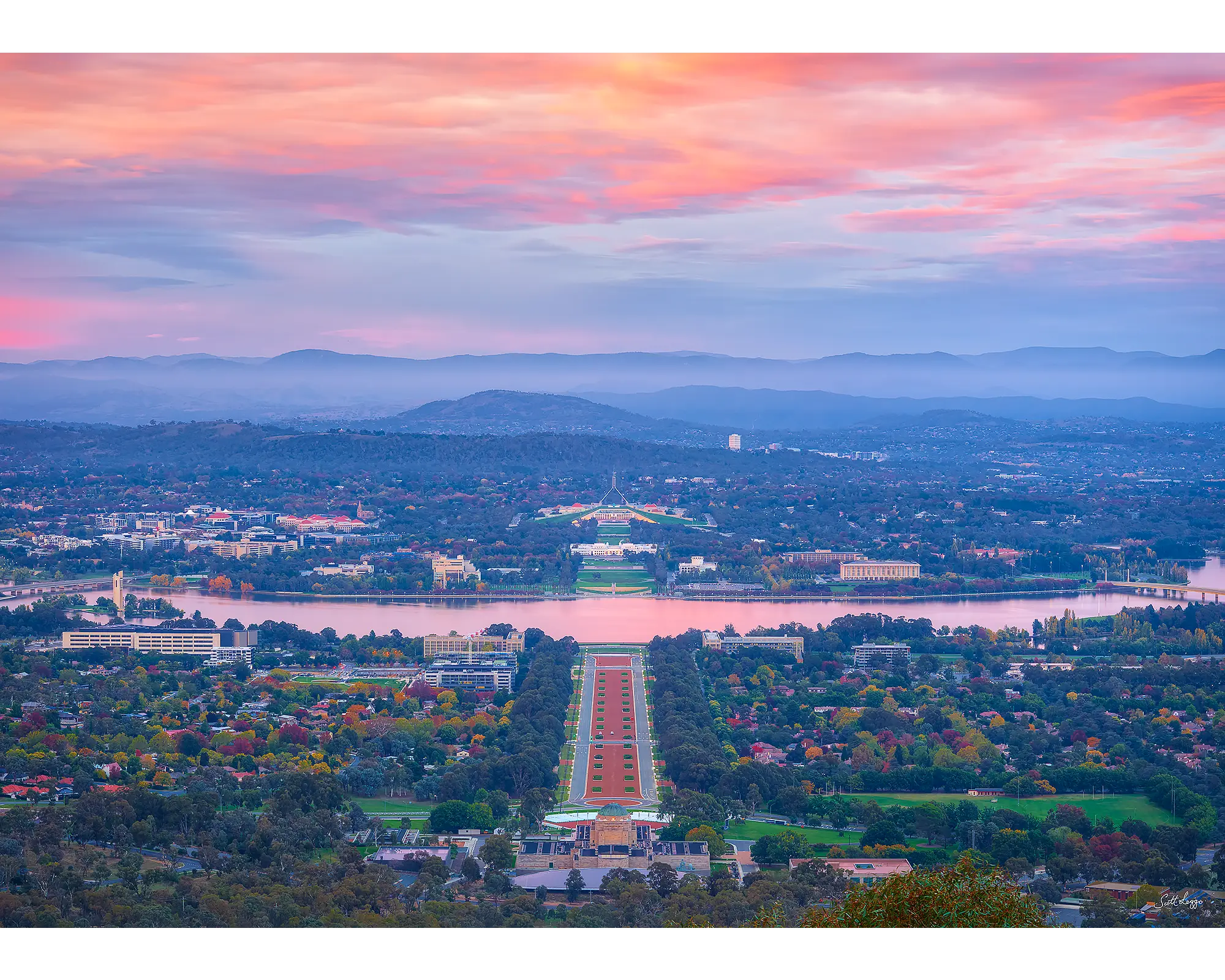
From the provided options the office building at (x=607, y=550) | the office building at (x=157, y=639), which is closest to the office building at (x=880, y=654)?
the office building at (x=157, y=639)

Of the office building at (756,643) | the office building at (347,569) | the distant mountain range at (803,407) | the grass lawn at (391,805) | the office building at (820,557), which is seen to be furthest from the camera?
the distant mountain range at (803,407)

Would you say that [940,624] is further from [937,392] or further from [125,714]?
[937,392]

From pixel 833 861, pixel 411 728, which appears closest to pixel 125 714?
pixel 411 728

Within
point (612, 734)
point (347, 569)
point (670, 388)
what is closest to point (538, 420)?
point (670, 388)

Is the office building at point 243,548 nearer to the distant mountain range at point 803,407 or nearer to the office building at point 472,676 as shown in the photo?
the office building at point 472,676

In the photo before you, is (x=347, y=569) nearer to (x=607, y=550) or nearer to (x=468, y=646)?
(x=607, y=550)
